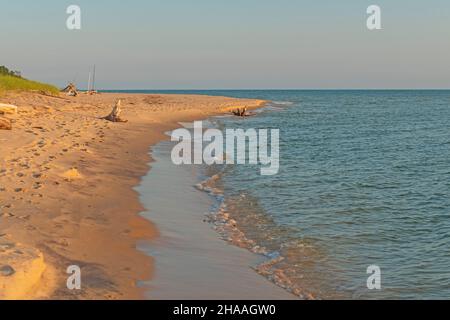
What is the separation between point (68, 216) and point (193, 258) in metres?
3.01

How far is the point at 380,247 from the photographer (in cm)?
985

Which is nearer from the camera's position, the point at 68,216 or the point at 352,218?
the point at 68,216

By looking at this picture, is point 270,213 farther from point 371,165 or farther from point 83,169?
point 371,165

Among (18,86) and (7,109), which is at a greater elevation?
(18,86)

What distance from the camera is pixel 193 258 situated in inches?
336

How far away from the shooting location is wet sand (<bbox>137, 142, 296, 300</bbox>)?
7121 mm

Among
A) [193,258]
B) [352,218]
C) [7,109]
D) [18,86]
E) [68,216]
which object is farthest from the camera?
[18,86]

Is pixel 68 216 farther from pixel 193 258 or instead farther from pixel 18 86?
pixel 18 86

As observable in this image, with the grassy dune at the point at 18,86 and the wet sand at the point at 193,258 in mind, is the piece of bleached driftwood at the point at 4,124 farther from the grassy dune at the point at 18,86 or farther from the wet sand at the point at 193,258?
the grassy dune at the point at 18,86

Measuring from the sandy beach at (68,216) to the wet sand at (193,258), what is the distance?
300 millimetres

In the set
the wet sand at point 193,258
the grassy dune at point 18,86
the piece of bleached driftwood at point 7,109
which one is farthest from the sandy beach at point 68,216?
the grassy dune at point 18,86

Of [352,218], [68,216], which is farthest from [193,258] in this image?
[352,218]
